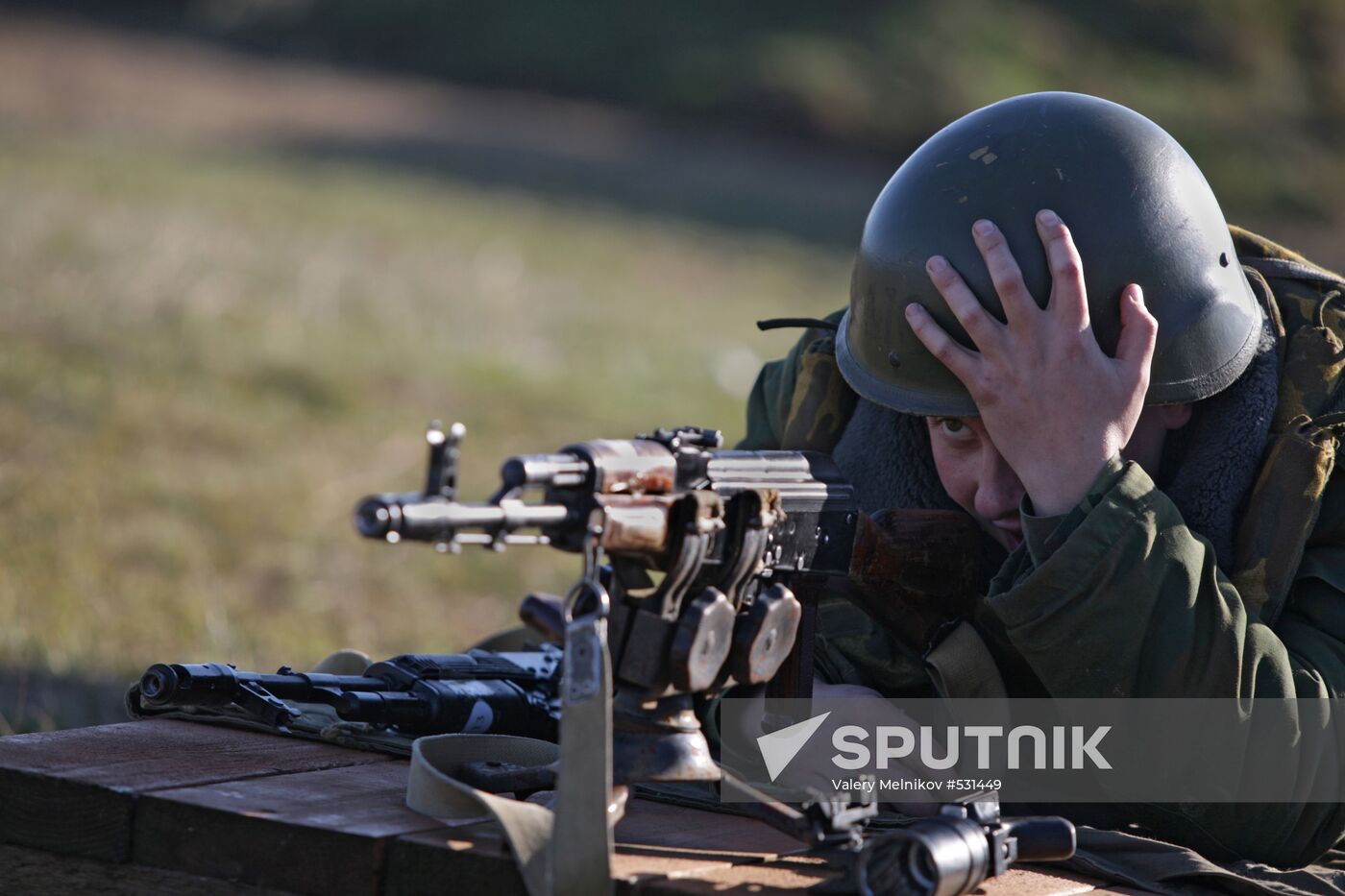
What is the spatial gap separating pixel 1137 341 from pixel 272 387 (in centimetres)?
846

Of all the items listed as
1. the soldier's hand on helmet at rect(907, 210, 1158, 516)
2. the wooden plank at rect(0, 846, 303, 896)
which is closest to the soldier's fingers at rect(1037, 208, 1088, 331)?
the soldier's hand on helmet at rect(907, 210, 1158, 516)

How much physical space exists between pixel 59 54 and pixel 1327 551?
30.7m

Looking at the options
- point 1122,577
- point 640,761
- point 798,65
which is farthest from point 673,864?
point 798,65

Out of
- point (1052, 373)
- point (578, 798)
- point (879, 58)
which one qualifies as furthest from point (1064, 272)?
point (879, 58)

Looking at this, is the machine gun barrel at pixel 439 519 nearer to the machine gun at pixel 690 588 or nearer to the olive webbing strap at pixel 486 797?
the machine gun at pixel 690 588

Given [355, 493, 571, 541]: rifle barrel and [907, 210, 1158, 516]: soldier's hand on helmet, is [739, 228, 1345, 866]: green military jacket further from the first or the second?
[355, 493, 571, 541]: rifle barrel

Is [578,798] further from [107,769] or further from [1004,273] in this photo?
[1004,273]

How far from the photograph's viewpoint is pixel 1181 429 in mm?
3674

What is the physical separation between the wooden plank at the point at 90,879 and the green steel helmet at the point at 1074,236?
67.5 inches

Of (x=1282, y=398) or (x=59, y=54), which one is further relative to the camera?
(x=59, y=54)

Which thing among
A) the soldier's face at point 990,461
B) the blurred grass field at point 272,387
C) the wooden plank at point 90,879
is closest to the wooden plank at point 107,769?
the wooden plank at point 90,879

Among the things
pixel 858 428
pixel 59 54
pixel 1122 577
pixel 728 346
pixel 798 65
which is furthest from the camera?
pixel 798 65

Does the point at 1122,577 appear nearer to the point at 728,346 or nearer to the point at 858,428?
the point at 858,428

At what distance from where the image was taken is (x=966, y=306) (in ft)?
11.1
